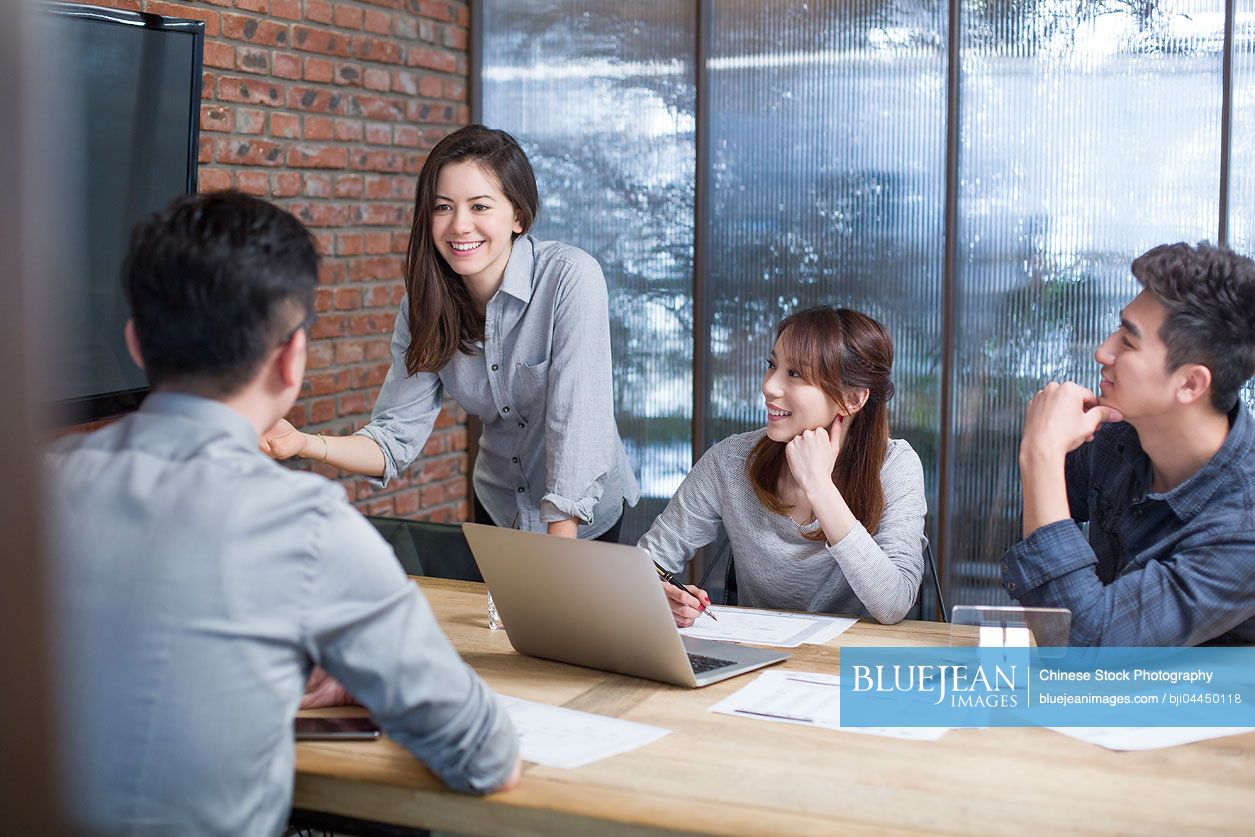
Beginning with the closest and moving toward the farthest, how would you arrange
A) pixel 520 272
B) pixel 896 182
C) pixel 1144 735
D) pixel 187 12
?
1. pixel 1144 735
2. pixel 520 272
3. pixel 187 12
4. pixel 896 182

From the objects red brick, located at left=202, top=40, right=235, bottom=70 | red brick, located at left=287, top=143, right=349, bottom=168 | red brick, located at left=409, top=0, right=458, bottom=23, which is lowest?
red brick, located at left=287, top=143, right=349, bottom=168

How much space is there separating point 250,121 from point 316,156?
0.31m

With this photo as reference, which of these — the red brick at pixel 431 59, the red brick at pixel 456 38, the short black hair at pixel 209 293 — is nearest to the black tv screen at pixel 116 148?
the short black hair at pixel 209 293

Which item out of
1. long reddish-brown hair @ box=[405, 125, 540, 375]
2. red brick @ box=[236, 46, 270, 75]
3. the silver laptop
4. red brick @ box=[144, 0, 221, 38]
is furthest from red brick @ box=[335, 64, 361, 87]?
the silver laptop

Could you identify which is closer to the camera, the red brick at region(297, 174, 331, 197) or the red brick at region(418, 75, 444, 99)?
A: the red brick at region(297, 174, 331, 197)

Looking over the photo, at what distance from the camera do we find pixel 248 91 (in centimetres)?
330

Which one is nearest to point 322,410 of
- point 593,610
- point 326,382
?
point 326,382

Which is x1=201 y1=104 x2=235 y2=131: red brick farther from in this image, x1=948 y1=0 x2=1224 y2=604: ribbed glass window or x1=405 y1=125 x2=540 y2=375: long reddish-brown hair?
x1=948 y1=0 x2=1224 y2=604: ribbed glass window

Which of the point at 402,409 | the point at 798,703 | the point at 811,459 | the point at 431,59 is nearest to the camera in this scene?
the point at 798,703

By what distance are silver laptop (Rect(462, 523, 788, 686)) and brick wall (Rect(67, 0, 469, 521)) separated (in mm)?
1755

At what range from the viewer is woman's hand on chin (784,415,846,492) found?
217cm

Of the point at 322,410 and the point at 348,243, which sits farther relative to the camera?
the point at 348,243

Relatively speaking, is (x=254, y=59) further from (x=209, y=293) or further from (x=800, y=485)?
(x=209, y=293)

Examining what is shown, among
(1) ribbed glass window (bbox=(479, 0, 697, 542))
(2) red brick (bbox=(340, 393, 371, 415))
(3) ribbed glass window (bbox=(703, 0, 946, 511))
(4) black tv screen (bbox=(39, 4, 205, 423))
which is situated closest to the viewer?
(4) black tv screen (bbox=(39, 4, 205, 423))
